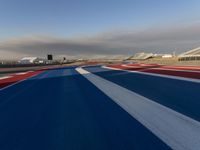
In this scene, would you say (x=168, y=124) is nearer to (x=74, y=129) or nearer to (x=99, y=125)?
(x=99, y=125)

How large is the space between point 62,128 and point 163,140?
2.31 metres

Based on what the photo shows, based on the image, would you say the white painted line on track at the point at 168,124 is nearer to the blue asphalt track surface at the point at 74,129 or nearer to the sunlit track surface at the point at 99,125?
the sunlit track surface at the point at 99,125

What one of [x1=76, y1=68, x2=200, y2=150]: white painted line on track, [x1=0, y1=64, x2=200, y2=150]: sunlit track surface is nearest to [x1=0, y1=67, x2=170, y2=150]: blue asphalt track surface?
[x1=0, y1=64, x2=200, y2=150]: sunlit track surface

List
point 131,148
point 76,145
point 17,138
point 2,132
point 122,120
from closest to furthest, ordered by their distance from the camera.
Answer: point 131,148 < point 76,145 < point 17,138 < point 2,132 < point 122,120

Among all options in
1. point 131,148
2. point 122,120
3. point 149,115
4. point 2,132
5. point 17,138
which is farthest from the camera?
point 149,115

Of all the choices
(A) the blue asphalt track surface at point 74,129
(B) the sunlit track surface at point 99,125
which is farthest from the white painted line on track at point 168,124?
(A) the blue asphalt track surface at point 74,129

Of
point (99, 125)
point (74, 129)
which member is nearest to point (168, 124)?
point (99, 125)

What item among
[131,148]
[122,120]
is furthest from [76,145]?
[122,120]

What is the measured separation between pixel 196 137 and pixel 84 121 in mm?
2670

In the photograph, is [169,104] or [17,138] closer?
[17,138]

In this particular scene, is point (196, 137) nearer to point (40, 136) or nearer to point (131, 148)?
point (131, 148)

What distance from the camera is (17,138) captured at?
17.5ft

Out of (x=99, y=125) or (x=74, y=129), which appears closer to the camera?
(x=74, y=129)

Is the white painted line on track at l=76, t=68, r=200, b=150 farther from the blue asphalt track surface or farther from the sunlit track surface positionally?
the blue asphalt track surface
